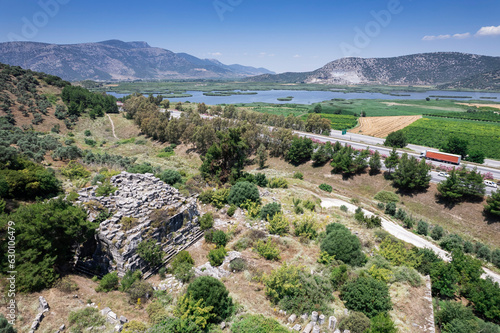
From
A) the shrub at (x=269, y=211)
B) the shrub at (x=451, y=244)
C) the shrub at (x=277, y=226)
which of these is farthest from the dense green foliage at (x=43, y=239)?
the shrub at (x=451, y=244)

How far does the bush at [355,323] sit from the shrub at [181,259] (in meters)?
12.2

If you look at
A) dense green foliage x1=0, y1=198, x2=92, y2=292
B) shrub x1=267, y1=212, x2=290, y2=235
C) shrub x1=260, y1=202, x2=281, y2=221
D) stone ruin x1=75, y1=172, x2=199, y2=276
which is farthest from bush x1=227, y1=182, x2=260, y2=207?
dense green foliage x1=0, y1=198, x2=92, y2=292

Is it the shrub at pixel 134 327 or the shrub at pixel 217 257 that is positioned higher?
the shrub at pixel 134 327

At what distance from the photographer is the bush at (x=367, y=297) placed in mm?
15892

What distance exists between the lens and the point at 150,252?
19.0 m

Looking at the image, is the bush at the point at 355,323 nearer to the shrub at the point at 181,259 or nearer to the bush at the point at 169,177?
the shrub at the point at 181,259

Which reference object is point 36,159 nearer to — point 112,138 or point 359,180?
point 112,138

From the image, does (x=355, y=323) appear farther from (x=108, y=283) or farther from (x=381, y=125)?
(x=381, y=125)

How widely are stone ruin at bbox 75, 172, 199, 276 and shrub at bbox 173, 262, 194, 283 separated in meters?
2.69

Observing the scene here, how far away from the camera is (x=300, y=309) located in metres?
15.9

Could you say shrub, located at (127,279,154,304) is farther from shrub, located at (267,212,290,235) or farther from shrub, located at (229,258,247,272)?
shrub, located at (267,212,290,235)

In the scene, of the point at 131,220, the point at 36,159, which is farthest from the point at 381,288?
the point at 36,159

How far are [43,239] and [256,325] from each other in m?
15.2

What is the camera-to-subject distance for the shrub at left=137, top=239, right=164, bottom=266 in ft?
61.6
